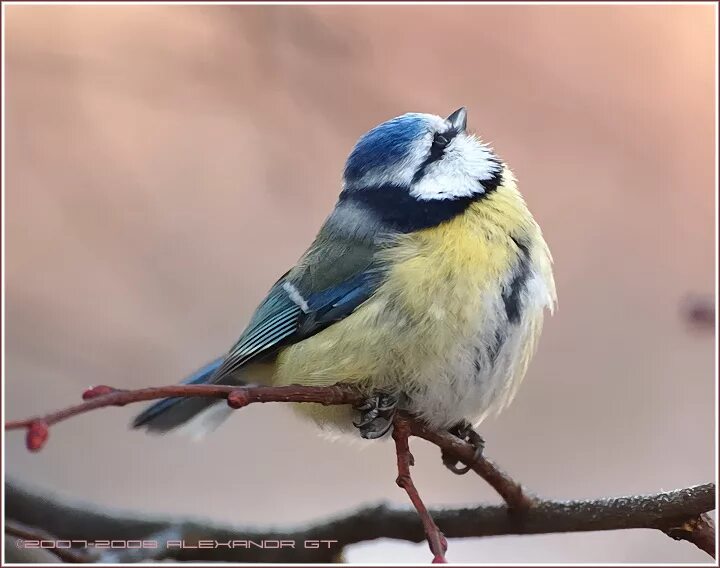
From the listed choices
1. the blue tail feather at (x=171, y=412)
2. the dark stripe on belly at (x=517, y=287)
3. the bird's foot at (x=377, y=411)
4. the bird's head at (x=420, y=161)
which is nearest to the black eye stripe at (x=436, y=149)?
the bird's head at (x=420, y=161)

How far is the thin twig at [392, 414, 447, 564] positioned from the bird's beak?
0.33 meters

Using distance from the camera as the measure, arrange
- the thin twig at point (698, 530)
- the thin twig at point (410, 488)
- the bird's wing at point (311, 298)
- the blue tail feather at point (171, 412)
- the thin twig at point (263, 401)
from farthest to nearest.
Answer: the blue tail feather at point (171, 412), the bird's wing at point (311, 298), the thin twig at point (698, 530), the thin twig at point (410, 488), the thin twig at point (263, 401)

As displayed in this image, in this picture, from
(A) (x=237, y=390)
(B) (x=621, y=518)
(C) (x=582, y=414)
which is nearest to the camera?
(A) (x=237, y=390)

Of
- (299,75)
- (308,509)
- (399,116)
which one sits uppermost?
(299,75)

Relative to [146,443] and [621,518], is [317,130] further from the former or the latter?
[621,518]

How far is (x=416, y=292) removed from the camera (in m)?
0.78

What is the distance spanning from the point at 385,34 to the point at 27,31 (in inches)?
18.8

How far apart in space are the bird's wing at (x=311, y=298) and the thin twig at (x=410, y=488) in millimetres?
147

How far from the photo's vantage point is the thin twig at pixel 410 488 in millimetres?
542

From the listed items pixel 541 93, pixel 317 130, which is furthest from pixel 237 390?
pixel 541 93

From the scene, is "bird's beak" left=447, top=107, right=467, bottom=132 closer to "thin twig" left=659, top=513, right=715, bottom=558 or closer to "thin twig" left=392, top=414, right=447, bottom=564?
"thin twig" left=392, top=414, right=447, bottom=564

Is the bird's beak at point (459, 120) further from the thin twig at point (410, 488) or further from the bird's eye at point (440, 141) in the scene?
the thin twig at point (410, 488)

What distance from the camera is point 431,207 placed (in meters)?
0.83

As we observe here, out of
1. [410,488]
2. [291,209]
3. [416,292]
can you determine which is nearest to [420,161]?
[416,292]
